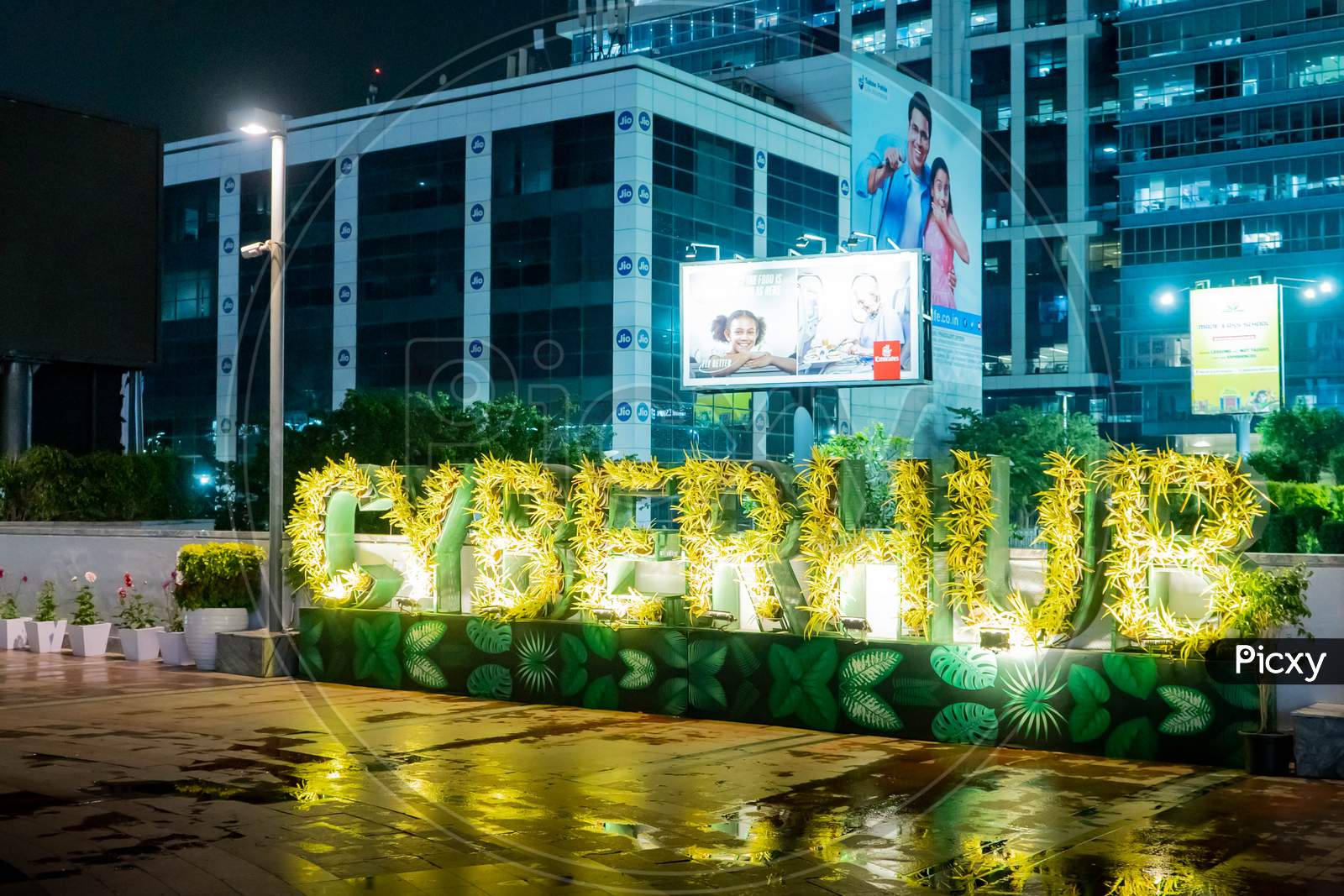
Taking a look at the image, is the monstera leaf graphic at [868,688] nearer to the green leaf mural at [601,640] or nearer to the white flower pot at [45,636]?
the green leaf mural at [601,640]

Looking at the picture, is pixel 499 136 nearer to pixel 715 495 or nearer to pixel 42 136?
pixel 42 136

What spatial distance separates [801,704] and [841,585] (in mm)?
1304

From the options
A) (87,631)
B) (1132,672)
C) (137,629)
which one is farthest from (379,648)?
(1132,672)

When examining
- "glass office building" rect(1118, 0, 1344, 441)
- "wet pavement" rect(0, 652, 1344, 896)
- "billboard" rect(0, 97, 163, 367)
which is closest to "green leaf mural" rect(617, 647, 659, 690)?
"wet pavement" rect(0, 652, 1344, 896)

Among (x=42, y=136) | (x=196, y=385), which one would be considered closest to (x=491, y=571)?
(x=42, y=136)

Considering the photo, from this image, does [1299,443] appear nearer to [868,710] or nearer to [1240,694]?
[868,710]

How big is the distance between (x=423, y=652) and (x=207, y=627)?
4.20 m

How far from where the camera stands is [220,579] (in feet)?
66.6

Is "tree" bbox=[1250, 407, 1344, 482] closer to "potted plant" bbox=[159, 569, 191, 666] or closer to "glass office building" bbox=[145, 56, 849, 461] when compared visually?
"glass office building" bbox=[145, 56, 849, 461]

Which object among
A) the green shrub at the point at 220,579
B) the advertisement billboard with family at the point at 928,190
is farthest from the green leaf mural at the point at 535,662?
the advertisement billboard with family at the point at 928,190

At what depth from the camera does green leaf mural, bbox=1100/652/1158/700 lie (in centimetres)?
1300

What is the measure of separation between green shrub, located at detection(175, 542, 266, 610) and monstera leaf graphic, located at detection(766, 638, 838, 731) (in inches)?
345

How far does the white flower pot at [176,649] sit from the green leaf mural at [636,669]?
782cm

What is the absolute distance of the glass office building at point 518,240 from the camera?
222 ft
